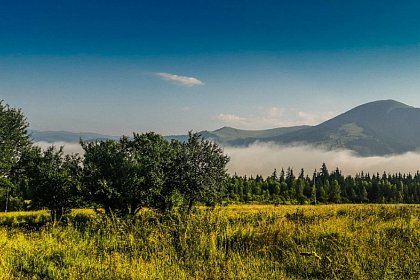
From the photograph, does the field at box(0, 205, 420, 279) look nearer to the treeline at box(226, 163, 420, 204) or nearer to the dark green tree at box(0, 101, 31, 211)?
the dark green tree at box(0, 101, 31, 211)

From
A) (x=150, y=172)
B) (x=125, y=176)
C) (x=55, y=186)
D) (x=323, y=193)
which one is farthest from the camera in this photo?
(x=323, y=193)

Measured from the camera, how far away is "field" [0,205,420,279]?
6.96 meters

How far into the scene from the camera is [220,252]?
834 centimetres

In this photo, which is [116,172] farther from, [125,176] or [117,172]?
[125,176]

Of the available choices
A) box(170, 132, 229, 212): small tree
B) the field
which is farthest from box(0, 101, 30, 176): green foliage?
the field

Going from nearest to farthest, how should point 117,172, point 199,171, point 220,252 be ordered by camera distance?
point 220,252 < point 117,172 < point 199,171

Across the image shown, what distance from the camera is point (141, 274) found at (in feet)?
22.3

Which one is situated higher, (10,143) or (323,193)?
(10,143)

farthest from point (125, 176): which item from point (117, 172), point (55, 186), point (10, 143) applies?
point (10, 143)

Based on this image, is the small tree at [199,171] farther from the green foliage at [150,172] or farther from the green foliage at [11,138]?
the green foliage at [11,138]

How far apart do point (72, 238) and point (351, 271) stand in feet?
25.8

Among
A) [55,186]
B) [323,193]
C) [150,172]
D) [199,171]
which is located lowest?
[323,193]

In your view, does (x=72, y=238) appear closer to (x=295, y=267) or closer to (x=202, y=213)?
(x=202, y=213)

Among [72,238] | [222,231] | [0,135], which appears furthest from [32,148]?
[222,231]
